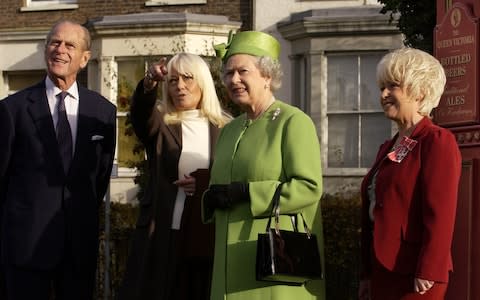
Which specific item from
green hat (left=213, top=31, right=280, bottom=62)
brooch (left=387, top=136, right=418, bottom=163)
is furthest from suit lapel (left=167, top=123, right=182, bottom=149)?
brooch (left=387, top=136, right=418, bottom=163)

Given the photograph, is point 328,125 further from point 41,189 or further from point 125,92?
point 41,189

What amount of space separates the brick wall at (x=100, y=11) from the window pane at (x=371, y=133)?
2.50 meters

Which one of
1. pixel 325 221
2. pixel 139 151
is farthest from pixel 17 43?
pixel 325 221

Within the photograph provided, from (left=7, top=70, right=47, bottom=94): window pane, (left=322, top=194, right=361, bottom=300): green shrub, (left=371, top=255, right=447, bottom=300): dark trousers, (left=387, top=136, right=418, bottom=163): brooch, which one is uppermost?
(left=7, top=70, right=47, bottom=94): window pane

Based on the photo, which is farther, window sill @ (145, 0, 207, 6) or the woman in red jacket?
window sill @ (145, 0, 207, 6)

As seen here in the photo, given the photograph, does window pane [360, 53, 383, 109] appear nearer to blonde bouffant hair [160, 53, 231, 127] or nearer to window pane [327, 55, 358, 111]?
window pane [327, 55, 358, 111]

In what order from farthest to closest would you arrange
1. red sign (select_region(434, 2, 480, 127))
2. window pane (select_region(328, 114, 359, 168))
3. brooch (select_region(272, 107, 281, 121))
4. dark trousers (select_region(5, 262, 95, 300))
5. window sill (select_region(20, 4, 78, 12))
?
1. window sill (select_region(20, 4, 78, 12))
2. window pane (select_region(328, 114, 359, 168))
3. dark trousers (select_region(5, 262, 95, 300))
4. red sign (select_region(434, 2, 480, 127))
5. brooch (select_region(272, 107, 281, 121))

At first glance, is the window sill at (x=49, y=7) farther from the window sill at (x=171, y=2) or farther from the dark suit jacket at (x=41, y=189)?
the dark suit jacket at (x=41, y=189)

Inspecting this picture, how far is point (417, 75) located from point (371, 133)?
1399 cm

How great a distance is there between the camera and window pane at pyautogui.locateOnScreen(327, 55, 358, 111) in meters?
19.9

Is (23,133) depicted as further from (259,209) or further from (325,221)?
(325,221)

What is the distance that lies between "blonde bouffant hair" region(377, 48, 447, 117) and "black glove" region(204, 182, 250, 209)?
0.88m

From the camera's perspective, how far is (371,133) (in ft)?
65.0

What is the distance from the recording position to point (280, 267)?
229 inches
